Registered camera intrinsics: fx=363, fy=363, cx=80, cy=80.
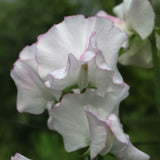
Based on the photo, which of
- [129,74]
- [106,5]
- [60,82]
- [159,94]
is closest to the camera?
[60,82]

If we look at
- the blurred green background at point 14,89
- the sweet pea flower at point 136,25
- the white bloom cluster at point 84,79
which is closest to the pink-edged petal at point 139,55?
the sweet pea flower at point 136,25

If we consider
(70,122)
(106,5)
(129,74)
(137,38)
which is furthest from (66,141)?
(129,74)

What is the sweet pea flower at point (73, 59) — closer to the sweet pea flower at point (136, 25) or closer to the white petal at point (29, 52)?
the white petal at point (29, 52)

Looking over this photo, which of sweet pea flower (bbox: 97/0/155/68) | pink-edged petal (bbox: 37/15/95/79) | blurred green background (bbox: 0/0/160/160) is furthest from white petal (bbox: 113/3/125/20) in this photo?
blurred green background (bbox: 0/0/160/160)

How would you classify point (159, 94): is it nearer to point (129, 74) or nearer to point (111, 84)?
point (111, 84)

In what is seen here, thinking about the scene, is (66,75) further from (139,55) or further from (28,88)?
(139,55)

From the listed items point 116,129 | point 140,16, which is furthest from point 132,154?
point 140,16

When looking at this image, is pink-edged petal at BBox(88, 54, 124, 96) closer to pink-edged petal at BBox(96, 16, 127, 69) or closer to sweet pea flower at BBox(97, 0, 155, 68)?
pink-edged petal at BBox(96, 16, 127, 69)
